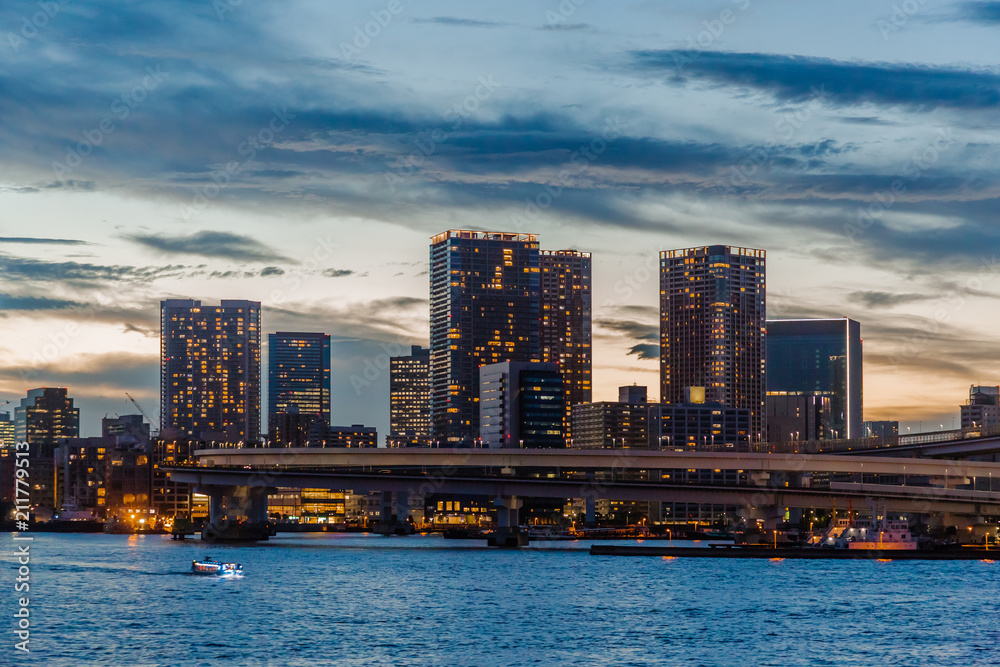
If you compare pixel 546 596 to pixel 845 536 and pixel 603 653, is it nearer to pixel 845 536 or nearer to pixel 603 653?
pixel 603 653

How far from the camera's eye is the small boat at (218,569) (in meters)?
133

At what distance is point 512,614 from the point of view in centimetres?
9644

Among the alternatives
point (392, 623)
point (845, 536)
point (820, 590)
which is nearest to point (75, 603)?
point (392, 623)

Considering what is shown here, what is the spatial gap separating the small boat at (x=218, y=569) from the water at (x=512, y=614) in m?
1.77

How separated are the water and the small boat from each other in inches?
69.8

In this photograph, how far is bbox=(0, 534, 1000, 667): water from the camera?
3027 inches

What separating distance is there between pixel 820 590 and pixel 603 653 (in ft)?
148

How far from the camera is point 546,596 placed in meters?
110

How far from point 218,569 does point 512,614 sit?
47546 millimetres

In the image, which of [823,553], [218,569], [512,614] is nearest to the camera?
[512,614]

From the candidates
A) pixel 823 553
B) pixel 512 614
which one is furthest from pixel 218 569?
pixel 823 553

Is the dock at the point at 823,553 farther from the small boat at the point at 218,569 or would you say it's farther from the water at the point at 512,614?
the small boat at the point at 218,569

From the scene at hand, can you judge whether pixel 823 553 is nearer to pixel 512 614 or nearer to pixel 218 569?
pixel 218 569

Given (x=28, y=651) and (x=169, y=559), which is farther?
(x=169, y=559)
